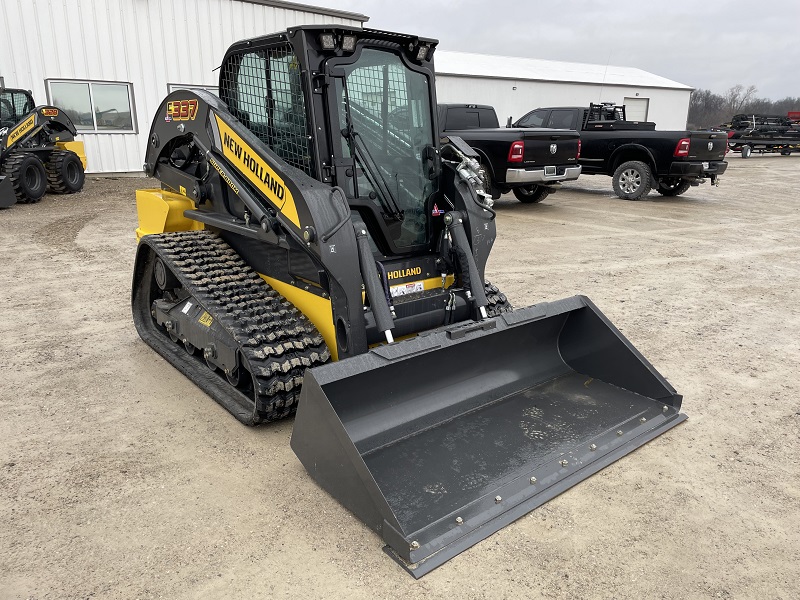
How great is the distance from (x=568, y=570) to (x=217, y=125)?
3.53 metres

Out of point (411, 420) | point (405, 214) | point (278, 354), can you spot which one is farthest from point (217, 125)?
point (411, 420)

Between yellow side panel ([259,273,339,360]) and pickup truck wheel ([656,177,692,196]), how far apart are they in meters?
11.6

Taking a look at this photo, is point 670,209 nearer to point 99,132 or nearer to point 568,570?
point 568,570

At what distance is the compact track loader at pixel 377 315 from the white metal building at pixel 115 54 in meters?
12.2

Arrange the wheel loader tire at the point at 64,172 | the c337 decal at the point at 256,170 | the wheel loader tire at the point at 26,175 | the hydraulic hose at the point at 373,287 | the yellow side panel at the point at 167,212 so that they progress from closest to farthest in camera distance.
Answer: the hydraulic hose at the point at 373,287 < the c337 decal at the point at 256,170 < the yellow side panel at the point at 167,212 < the wheel loader tire at the point at 26,175 < the wheel loader tire at the point at 64,172

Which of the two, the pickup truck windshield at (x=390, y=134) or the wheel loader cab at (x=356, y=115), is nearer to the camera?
the wheel loader cab at (x=356, y=115)

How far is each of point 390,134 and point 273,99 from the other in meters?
0.80

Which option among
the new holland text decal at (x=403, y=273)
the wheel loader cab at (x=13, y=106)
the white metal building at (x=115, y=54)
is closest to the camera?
the new holland text decal at (x=403, y=273)

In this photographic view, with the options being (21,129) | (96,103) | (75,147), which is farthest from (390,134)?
(96,103)

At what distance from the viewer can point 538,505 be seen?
3062 mm

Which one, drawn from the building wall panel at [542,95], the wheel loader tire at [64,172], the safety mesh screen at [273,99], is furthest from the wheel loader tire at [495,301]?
the building wall panel at [542,95]

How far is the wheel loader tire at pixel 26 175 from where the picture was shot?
1184 cm

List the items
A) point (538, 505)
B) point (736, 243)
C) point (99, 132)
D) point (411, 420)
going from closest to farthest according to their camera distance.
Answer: point (538, 505) → point (411, 420) → point (736, 243) → point (99, 132)

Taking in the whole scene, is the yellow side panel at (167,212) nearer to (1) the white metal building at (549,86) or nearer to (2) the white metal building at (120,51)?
(2) the white metal building at (120,51)
